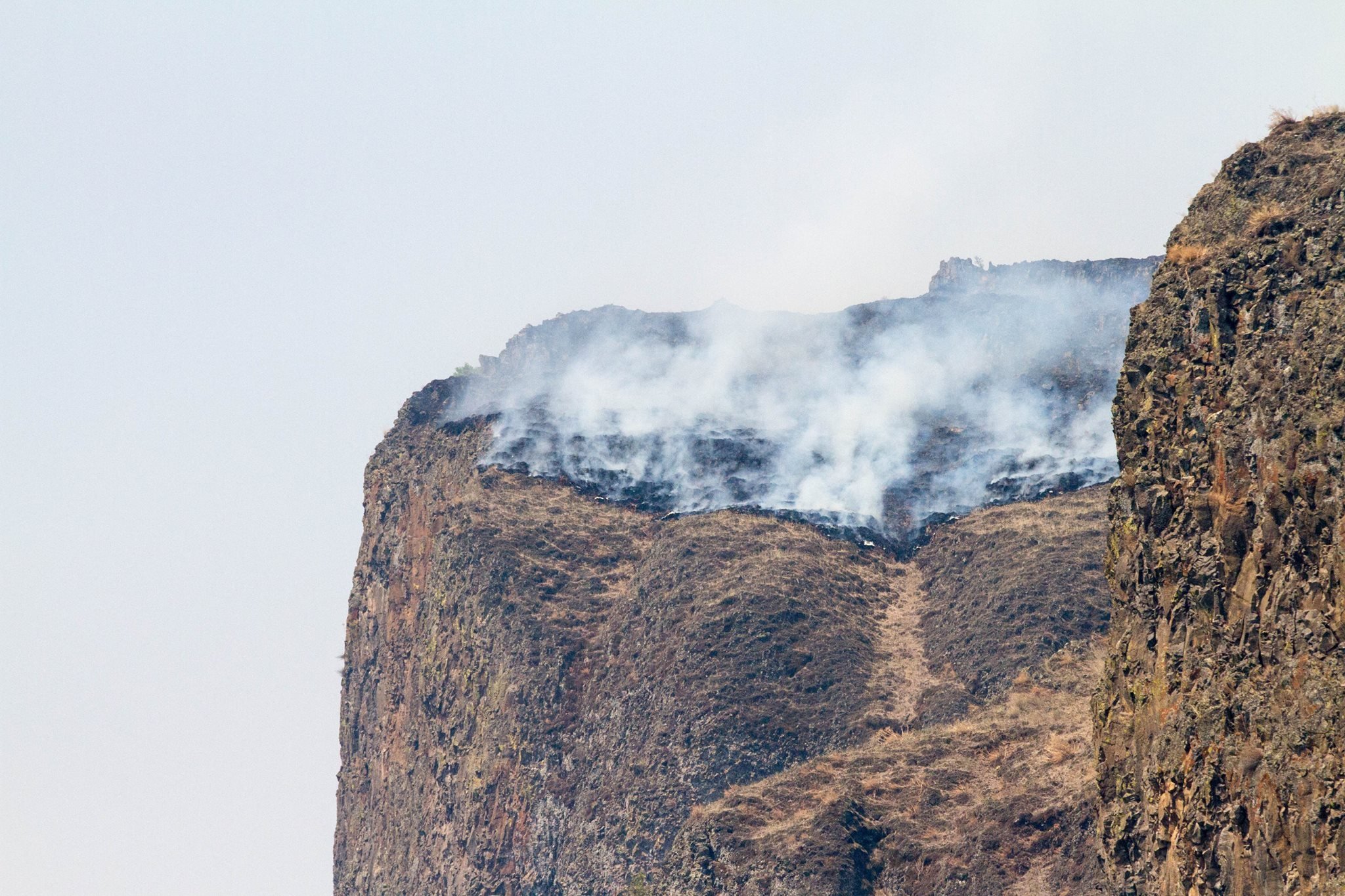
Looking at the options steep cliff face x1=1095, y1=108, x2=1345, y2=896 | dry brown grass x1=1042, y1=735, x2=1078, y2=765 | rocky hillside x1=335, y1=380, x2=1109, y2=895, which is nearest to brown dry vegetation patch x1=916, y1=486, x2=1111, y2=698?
rocky hillside x1=335, y1=380, x2=1109, y2=895

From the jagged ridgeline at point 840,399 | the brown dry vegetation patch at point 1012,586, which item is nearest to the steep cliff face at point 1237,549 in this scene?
the brown dry vegetation patch at point 1012,586

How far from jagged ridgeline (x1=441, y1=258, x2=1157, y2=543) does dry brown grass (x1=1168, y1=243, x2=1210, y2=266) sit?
188ft

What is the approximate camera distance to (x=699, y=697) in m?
85.5

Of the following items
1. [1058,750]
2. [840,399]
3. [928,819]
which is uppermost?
[840,399]

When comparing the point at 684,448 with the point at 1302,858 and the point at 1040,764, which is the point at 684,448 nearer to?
the point at 1040,764

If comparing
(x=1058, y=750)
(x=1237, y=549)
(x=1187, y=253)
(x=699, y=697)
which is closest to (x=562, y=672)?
(x=699, y=697)

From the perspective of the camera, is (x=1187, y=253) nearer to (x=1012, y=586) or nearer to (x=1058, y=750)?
(x=1058, y=750)

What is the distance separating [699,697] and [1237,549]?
50.4m

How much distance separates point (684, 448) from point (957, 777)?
36.3m

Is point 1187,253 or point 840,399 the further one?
point 840,399

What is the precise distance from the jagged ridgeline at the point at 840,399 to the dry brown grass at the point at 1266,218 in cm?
5958

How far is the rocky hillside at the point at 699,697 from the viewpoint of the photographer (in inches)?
2896

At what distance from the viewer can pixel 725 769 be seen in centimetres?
8194

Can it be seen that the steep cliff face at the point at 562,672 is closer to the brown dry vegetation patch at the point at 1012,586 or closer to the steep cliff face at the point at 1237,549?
the brown dry vegetation patch at the point at 1012,586
